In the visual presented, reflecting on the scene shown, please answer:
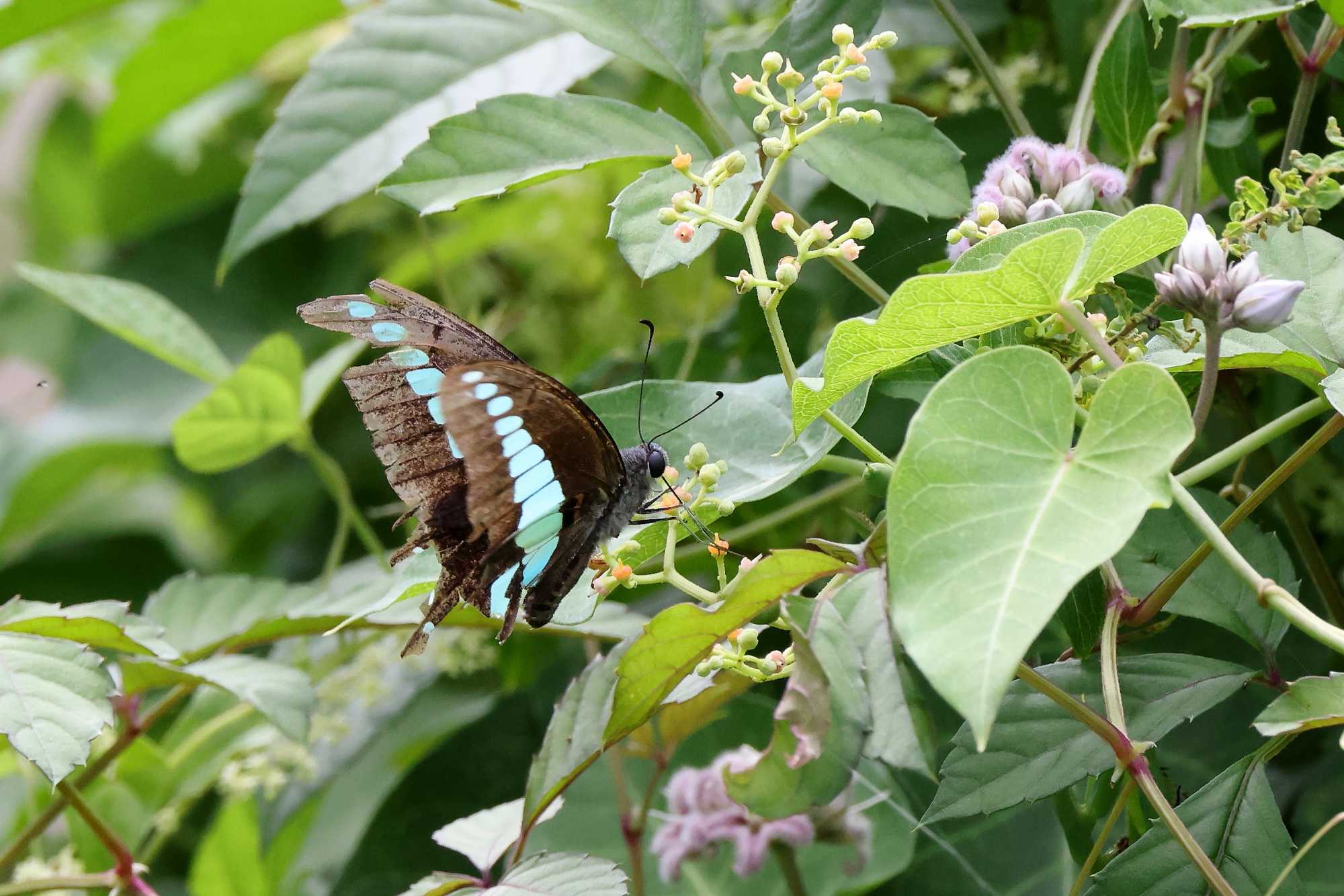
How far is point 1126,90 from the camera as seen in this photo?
0.63 m

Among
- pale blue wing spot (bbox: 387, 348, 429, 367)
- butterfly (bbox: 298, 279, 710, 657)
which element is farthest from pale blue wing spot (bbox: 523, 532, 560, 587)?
pale blue wing spot (bbox: 387, 348, 429, 367)

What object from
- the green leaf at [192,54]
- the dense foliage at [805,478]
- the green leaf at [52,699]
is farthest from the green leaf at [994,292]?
the green leaf at [192,54]

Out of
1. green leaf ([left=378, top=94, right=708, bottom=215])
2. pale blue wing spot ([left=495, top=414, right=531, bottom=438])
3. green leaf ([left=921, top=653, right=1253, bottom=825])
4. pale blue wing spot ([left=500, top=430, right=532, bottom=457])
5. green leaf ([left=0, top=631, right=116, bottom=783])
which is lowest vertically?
green leaf ([left=921, top=653, right=1253, bottom=825])

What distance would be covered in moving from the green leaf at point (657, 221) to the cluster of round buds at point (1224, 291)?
188 mm

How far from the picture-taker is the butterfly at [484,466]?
22.3 inches

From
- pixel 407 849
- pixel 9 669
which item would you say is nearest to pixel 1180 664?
pixel 9 669

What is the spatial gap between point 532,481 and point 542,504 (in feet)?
0.05

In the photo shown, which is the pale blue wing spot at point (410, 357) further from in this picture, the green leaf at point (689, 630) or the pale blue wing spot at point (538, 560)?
the green leaf at point (689, 630)

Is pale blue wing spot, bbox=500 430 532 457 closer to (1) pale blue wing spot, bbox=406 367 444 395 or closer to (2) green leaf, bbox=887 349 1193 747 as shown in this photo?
(1) pale blue wing spot, bbox=406 367 444 395

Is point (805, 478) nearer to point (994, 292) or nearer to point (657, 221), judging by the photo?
point (657, 221)

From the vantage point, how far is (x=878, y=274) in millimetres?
711

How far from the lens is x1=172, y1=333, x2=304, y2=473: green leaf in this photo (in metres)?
0.93

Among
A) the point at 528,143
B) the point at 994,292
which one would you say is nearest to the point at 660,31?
the point at 528,143

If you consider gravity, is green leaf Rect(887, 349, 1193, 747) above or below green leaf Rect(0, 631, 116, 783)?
above
